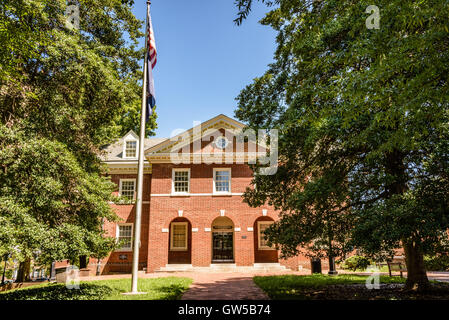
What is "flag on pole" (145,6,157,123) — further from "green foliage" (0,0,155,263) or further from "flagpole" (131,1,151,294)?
"green foliage" (0,0,155,263)

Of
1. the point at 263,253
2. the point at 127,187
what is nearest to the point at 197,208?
the point at 263,253

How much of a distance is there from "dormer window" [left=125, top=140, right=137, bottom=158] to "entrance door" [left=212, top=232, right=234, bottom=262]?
9023mm

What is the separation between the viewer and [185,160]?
2239 centimetres

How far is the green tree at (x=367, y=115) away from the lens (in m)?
4.73

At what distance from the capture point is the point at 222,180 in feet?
73.6

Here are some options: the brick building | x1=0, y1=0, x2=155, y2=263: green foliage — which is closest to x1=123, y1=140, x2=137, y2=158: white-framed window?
the brick building

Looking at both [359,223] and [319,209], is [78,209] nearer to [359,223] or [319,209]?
[319,209]

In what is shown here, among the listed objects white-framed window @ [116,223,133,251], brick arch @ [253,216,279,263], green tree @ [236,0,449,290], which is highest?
green tree @ [236,0,449,290]

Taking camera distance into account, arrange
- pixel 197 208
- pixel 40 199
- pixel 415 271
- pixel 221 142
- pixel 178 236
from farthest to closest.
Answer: pixel 178 236
pixel 221 142
pixel 197 208
pixel 415 271
pixel 40 199

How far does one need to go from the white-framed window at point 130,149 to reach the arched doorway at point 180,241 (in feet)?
20.6

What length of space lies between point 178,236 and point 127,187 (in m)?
5.47

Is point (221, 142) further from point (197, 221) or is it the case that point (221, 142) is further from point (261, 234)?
point (261, 234)

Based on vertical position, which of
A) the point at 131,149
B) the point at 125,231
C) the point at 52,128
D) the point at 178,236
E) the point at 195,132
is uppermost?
the point at 195,132

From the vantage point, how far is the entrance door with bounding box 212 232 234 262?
23000mm
